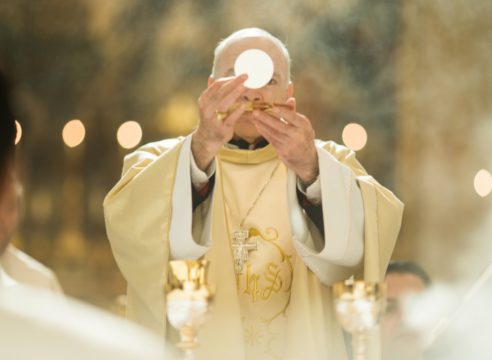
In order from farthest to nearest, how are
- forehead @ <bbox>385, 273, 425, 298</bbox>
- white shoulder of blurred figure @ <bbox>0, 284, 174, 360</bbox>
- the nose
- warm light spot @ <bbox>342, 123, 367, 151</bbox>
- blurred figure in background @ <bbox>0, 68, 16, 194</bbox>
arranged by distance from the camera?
warm light spot @ <bbox>342, 123, 367, 151</bbox>
forehead @ <bbox>385, 273, 425, 298</bbox>
the nose
blurred figure in background @ <bbox>0, 68, 16, 194</bbox>
white shoulder of blurred figure @ <bbox>0, 284, 174, 360</bbox>

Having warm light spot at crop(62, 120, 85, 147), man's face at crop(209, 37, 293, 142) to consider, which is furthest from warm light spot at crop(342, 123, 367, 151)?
man's face at crop(209, 37, 293, 142)

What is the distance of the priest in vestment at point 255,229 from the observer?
2.55 m

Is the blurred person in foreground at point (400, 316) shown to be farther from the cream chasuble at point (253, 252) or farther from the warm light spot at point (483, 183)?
the warm light spot at point (483, 183)

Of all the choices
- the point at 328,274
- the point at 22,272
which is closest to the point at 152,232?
the point at 328,274

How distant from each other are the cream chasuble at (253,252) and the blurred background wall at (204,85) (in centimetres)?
426

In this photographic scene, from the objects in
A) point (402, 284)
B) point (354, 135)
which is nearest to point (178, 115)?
point (354, 135)

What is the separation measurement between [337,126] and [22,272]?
5.77m

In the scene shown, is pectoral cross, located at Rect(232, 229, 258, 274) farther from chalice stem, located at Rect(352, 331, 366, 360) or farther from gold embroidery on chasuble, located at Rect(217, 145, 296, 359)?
chalice stem, located at Rect(352, 331, 366, 360)

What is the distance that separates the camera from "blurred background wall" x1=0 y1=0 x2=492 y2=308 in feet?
23.2

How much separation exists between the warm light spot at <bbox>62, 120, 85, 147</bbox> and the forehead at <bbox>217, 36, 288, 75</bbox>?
14.3 feet

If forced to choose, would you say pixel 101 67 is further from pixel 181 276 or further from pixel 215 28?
pixel 181 276

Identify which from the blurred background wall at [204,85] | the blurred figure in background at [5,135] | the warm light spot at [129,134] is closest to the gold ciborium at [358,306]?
the blurred figure in background at [5,135]

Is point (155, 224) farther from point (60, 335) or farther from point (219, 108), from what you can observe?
point (60, 335)

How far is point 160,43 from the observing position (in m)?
7.29
